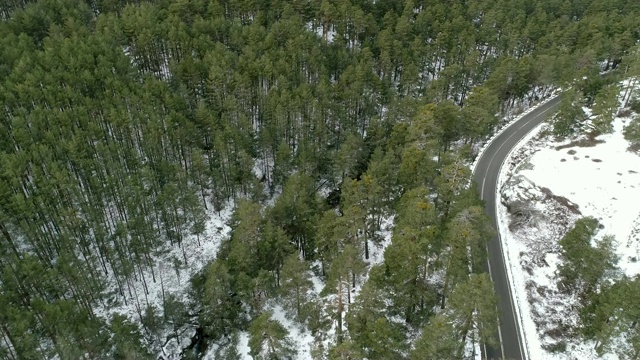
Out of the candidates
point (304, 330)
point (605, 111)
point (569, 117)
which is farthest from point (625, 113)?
point (304, 330)

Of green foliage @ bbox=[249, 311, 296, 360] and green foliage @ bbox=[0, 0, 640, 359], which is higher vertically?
green foliage @ bbox=[0, 0, 640, 359]

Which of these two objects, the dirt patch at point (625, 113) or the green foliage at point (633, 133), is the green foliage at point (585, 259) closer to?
the green foliage at point (633, 133)

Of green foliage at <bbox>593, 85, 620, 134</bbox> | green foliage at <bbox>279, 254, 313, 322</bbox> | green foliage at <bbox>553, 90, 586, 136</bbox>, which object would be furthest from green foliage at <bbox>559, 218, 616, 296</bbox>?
green foliage at <bbox>593, 85, 620, 134</bbox>

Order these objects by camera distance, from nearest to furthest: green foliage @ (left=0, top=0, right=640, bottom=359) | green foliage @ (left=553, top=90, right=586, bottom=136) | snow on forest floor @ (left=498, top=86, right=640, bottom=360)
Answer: snow on forest floor @ (left=498, top=86, right=640, bottom=360) → green foliage @ (left=0, top=0, right=640, bottom=359) → green foliage @ (left=553, top=90, right=586, bottom=136)

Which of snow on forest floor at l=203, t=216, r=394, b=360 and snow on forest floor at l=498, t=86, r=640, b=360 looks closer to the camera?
snow on forest floor at l=498, t=86, r=640, b=360

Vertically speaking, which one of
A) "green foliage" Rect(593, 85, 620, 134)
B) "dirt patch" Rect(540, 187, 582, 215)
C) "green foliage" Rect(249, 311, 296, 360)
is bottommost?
"green foliage" Rect(249, 311, 296, 360)

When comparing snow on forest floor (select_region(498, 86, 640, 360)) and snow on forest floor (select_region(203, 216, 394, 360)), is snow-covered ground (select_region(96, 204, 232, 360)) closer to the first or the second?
snow on forest floor (select_region(203, 216, 394, 360))

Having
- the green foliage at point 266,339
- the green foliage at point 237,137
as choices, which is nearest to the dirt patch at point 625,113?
the green foliage at point 237,137
